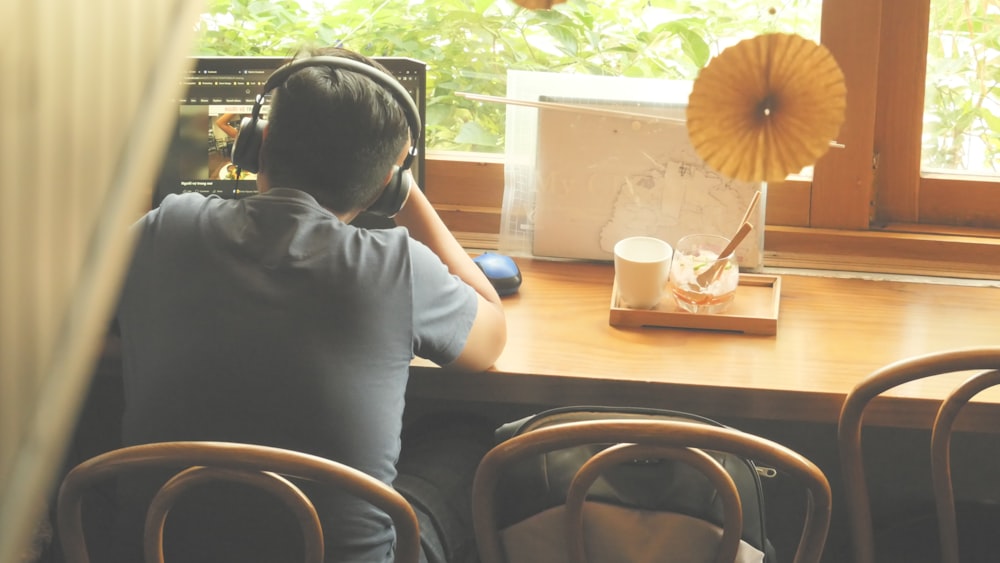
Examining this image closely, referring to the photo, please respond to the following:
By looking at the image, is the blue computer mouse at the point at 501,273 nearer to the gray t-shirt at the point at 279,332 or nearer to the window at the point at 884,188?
the gray t-shirt at the point at 279,332

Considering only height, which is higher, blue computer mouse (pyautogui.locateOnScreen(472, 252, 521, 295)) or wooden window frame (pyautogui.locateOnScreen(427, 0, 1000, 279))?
wooden window frame (pyautogui.locateOnScreen(427, 0, 1000, 279))

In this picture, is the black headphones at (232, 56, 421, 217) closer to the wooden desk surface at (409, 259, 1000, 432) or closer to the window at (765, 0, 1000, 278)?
the wooden desk surface at (409, 259, 1000, 432)

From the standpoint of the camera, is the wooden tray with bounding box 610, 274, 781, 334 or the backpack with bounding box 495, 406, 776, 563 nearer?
the backpack with bounding box 495, 406, 776, 563

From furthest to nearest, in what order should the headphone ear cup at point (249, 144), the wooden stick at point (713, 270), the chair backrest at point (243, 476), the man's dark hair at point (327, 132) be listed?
the wooden stick at point (713, 270) < the headphone ear cup at point (249, 144) < the man's dark hair at point (327, 132) < the chair backrest at point (243, 476)

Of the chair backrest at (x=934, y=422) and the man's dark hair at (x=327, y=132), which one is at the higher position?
the man's dark hair at (x=327, y=132)

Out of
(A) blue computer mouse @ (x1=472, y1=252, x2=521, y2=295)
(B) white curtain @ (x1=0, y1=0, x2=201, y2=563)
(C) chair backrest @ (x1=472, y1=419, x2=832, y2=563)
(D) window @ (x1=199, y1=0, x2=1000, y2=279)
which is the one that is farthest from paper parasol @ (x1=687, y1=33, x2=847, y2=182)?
(B) white curtain @ (x1=0, y1=0, x2=201, y2=563)

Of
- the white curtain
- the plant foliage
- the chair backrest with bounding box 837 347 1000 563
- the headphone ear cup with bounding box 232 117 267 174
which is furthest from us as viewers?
the white curtain

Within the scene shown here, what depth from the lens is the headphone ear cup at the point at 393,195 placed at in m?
1.33

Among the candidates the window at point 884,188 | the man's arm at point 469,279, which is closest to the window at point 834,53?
the window at point 884,188

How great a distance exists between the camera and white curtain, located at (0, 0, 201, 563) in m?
2.73

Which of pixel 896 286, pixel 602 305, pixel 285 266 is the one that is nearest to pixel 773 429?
pixel 896 286

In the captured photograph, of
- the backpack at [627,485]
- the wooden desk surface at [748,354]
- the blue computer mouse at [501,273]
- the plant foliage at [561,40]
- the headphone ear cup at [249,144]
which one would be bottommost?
the backpack at [627,485]

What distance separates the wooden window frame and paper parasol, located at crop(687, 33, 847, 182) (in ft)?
3.58

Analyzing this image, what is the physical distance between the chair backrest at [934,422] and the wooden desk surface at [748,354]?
0.10m
